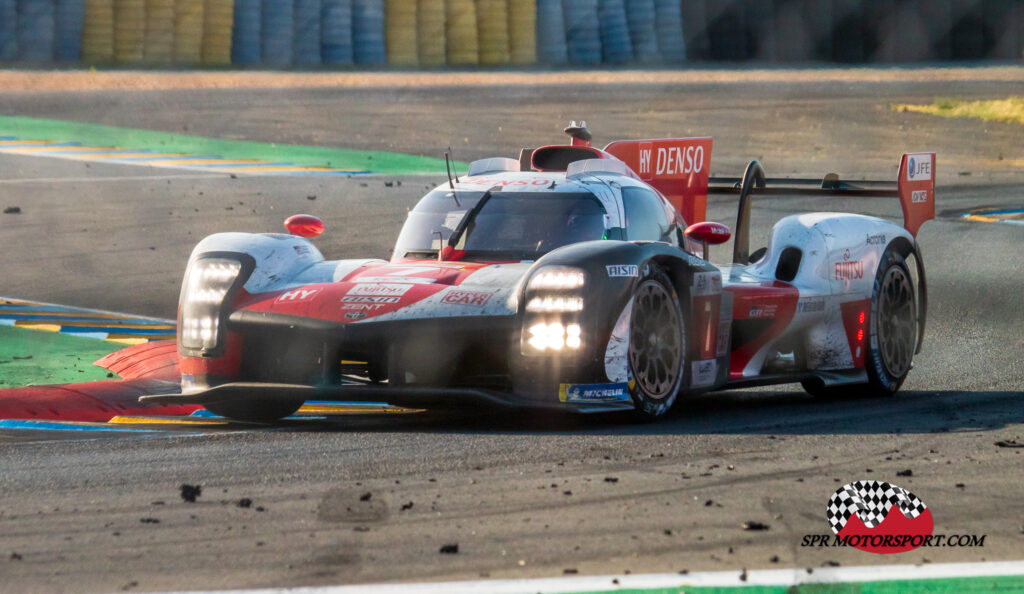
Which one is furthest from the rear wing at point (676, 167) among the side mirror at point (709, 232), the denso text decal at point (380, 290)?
the denso text decal at point (380, 290)

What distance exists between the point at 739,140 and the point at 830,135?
1.90 m

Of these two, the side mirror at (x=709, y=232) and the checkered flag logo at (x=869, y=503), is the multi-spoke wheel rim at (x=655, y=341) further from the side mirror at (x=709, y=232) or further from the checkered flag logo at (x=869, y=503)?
the checkered flag logo at (x=869, y=503)

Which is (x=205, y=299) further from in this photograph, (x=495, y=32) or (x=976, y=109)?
(x=495, y=32)

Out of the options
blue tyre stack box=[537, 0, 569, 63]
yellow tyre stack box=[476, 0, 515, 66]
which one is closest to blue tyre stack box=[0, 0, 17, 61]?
yellow tyre stack box=[476, 0, 515, 66]

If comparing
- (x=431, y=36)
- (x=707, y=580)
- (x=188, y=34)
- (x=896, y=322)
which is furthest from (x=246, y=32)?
(x=707, y=580)

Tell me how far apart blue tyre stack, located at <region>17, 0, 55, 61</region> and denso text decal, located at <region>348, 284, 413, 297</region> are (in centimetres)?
2455

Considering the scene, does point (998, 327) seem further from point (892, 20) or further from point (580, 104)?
point (892, 20)

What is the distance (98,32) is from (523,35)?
8597mm

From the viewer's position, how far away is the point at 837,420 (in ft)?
23.8

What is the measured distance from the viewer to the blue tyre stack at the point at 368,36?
31.4 m

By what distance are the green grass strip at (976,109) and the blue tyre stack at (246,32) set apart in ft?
40.6

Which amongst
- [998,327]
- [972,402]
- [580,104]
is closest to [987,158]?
[580,104]

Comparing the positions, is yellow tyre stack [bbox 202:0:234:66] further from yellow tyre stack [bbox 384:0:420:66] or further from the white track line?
the white track line

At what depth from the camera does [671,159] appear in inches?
378
